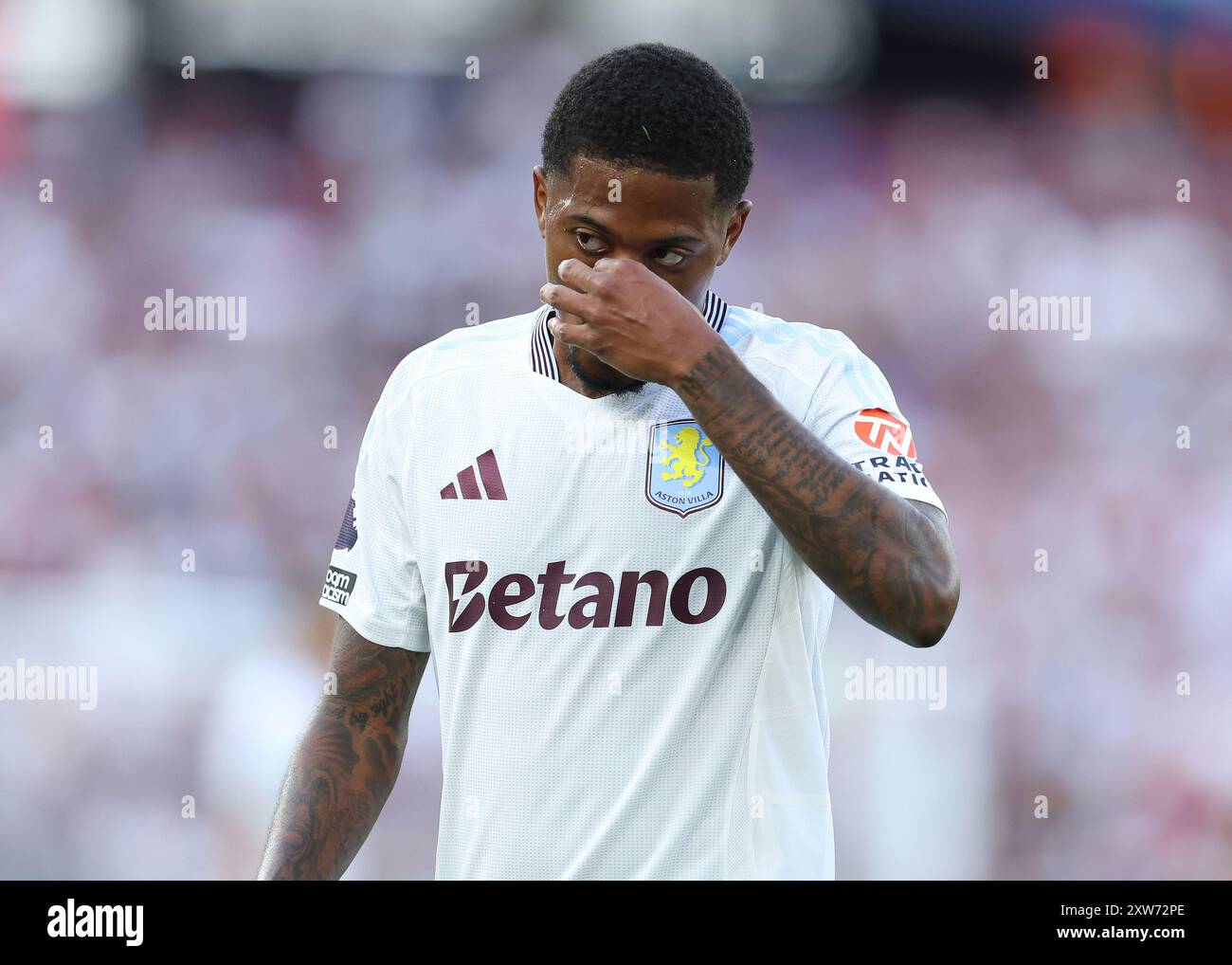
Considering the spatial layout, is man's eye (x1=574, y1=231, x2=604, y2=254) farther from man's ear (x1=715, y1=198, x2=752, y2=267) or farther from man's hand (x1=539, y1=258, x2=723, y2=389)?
man's ear (x1=715, y1=198, x2=752, y2=267)

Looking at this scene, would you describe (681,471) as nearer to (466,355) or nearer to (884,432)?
(884,432)

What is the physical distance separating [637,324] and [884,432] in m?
0.43

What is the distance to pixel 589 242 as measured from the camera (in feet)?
6.15

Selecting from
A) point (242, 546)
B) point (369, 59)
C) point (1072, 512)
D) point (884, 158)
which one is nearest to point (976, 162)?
point (884, 158)

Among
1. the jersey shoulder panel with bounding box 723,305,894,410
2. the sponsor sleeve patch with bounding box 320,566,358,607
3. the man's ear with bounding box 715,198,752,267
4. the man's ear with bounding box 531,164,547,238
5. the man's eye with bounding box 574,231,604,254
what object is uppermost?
the man's ear with bounding box 531,164,547,238

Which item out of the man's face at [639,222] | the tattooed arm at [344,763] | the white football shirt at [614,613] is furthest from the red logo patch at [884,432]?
the tattooed arm at [344,763]

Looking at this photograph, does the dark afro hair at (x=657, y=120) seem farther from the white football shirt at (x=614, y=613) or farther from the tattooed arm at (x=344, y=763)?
the tattooed arm at (x=344, y=763)

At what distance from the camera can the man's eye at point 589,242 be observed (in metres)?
1.87

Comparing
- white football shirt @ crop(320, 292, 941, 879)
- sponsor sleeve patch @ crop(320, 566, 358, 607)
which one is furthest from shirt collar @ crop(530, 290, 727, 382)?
sponsor sleeve patch @ crop(320, 566, 358, 607)

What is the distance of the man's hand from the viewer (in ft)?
5.66

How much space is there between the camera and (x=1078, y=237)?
570 cm

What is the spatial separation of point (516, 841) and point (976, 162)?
15.0 feet

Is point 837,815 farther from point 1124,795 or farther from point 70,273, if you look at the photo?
point 70,273

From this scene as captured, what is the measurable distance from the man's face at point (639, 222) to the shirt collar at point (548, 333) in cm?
10
